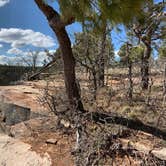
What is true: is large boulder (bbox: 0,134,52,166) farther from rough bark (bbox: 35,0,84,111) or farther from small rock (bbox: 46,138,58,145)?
rough bark (bbox: 35,0,84,111)

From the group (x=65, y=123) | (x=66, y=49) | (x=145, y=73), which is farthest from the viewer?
(x=145, y=73)

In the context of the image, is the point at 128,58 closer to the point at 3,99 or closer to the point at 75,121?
the point at 75,121

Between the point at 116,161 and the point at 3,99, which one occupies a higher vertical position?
the point at 3,99

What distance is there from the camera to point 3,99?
23.9 feet

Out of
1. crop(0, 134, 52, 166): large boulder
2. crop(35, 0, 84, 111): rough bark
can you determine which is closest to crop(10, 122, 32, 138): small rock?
crop(0, 134, 52, 166): large boulder

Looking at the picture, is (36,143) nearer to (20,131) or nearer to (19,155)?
(19,155)

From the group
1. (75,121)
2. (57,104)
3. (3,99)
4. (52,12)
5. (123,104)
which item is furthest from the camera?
(3,99)

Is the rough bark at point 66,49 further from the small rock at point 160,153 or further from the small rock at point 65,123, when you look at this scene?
the small rock at point 160,153

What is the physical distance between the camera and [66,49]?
227 inches

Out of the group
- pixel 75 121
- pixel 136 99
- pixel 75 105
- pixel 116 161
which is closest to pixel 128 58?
pixel 136 99

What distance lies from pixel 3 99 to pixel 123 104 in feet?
9.13

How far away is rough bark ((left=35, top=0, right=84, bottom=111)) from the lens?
556 cm

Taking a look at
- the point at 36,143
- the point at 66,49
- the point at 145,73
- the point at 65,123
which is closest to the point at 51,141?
the point at 36,143

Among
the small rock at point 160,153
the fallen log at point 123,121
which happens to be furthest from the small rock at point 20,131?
the small rock at point 160,153
